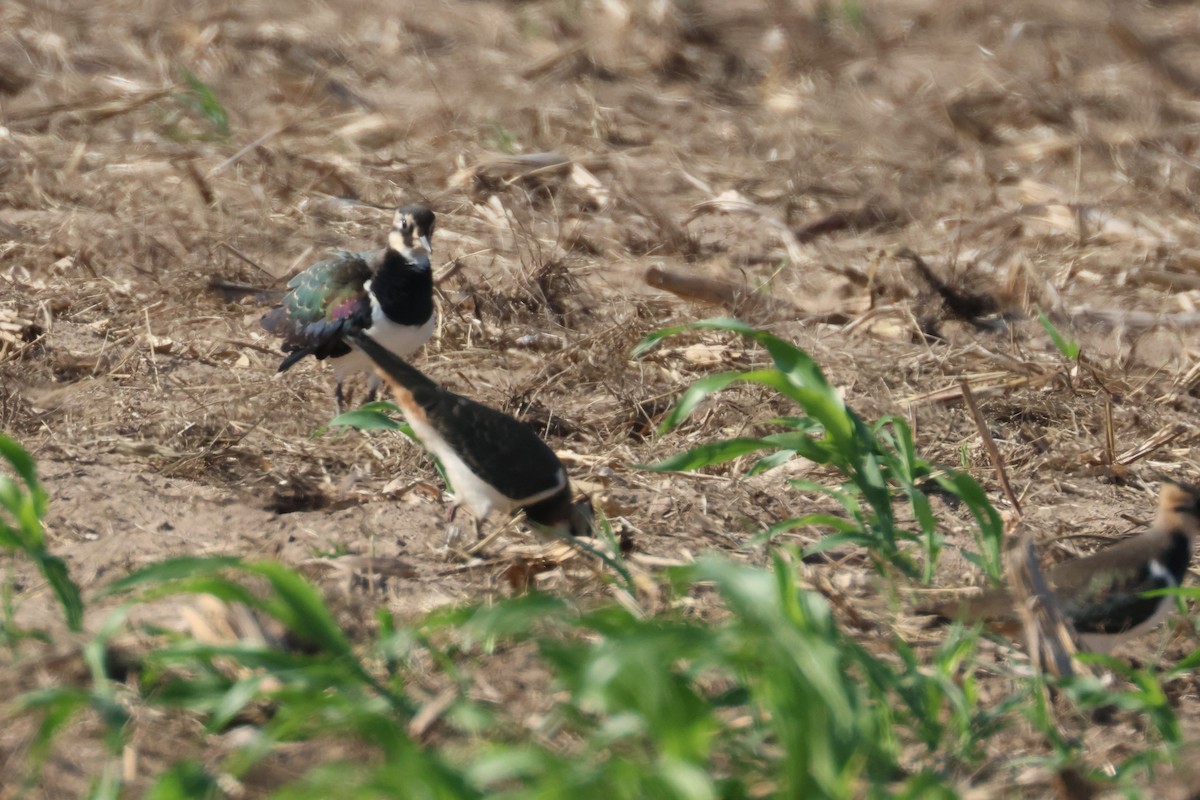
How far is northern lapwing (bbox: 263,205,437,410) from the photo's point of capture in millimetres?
5746

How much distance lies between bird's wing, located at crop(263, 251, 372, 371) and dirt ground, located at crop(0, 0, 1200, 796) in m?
0.23

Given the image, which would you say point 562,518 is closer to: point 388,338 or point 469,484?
point 469,484

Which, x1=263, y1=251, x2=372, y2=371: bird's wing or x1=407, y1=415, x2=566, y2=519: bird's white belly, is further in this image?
x1=263, y1=251, x2=372, y2=371: bird's wing

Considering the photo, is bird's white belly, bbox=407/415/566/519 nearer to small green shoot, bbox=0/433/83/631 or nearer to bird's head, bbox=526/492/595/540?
bird's head, bbox=526/492/595/540

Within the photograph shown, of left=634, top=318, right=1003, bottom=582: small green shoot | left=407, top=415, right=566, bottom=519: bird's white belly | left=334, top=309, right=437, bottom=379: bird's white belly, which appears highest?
left=634, top=318, right=1003, bottom=582: small green shoot

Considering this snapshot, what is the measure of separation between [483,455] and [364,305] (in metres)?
1.58

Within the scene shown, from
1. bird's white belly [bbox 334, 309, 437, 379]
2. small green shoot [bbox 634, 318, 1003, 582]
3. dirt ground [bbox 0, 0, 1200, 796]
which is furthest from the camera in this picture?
bird's white belly [bbox 334, 309, 437, 379]

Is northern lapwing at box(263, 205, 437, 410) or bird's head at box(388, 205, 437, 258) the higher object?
bird's head at box(388, 205, 437, 258)

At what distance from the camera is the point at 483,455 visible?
4.46 meters

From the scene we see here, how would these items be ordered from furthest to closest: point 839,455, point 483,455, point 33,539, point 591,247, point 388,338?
1. point 591,247
2. point 388,338
3. point 483,455
4. point 839,455
5. point 33,539

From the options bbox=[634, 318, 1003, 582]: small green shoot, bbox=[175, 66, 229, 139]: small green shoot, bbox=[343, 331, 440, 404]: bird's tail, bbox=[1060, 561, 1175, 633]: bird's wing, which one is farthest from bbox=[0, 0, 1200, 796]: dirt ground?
bbox=[343, 331, 440, 404]: bird's tail

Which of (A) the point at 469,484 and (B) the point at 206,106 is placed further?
(B) the point at 206,106

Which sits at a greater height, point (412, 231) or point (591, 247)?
point (412, 231)

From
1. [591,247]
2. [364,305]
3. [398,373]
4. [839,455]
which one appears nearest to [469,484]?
[398,373]
